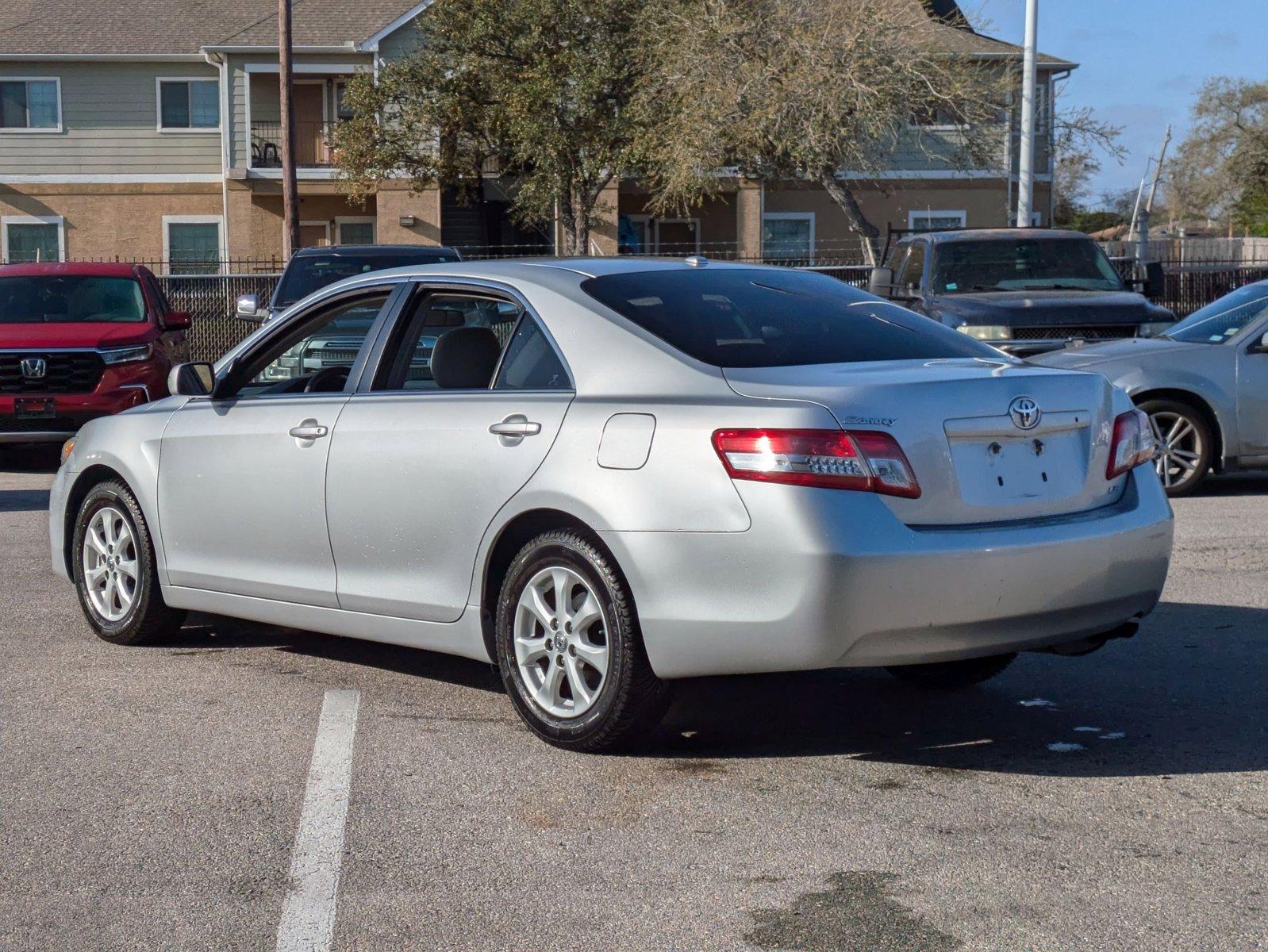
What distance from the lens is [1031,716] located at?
5.75 meters

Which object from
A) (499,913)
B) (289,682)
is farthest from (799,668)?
(289,682)

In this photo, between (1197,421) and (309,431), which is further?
(1197,421)

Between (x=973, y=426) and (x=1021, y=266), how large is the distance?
10703mm

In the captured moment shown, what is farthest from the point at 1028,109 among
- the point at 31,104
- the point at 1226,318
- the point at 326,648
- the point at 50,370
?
the point at 31,104

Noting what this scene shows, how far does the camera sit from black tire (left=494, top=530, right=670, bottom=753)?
500 centimetres

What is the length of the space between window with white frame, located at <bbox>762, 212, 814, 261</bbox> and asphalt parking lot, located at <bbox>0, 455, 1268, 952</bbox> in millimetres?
33624

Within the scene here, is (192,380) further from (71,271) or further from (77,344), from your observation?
(71,271)

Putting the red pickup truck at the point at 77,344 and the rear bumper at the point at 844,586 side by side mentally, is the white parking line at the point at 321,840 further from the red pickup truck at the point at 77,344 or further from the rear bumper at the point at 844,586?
the red pickup truck at the point at 77,344

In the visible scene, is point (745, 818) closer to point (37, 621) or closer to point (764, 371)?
point (764, 371)

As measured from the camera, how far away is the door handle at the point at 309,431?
241 inches

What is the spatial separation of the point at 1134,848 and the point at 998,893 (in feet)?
1.73

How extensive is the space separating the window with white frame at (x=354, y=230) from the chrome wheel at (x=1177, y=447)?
30485mm

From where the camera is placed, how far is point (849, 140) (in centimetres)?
2914

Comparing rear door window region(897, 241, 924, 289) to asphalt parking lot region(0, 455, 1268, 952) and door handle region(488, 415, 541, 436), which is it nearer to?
asphalt parking lot region(0, 455, 1268, 952)
